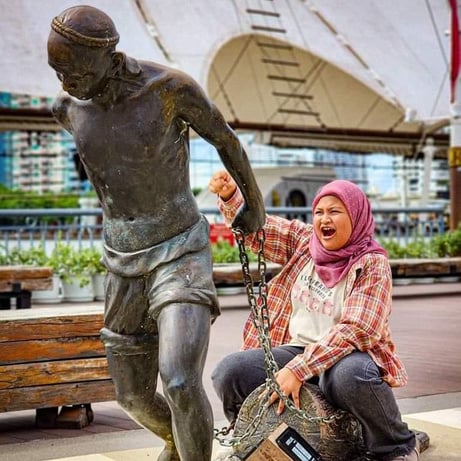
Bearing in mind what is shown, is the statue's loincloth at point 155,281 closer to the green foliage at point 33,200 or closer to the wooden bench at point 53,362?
the wooden bench at point 53,362

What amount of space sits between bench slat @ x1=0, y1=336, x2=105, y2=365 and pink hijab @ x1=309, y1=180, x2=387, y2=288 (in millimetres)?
1588

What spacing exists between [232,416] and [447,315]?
7.40 metres

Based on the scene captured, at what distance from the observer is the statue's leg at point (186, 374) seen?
128 inches

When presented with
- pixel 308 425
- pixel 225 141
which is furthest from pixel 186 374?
pixel 308 425

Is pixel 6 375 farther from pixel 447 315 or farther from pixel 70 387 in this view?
pixel 447 315

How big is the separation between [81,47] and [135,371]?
104cm

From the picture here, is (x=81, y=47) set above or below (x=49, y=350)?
above

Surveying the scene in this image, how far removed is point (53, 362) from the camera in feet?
17.7

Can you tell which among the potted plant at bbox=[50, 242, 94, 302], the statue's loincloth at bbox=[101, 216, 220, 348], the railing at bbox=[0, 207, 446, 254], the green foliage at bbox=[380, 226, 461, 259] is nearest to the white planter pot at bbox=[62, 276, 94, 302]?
the potted plant at bbox=[50, 242, 94, 302]

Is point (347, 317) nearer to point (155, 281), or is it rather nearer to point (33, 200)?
point (155, 281)

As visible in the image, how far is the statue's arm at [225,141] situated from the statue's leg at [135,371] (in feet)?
1.68

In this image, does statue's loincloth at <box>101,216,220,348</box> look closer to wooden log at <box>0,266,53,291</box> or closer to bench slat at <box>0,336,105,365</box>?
bench slat at <box>0,336,105,365</box>

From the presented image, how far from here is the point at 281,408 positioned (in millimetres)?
3982

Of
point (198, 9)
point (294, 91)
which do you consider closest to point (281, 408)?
point (198, 9)
